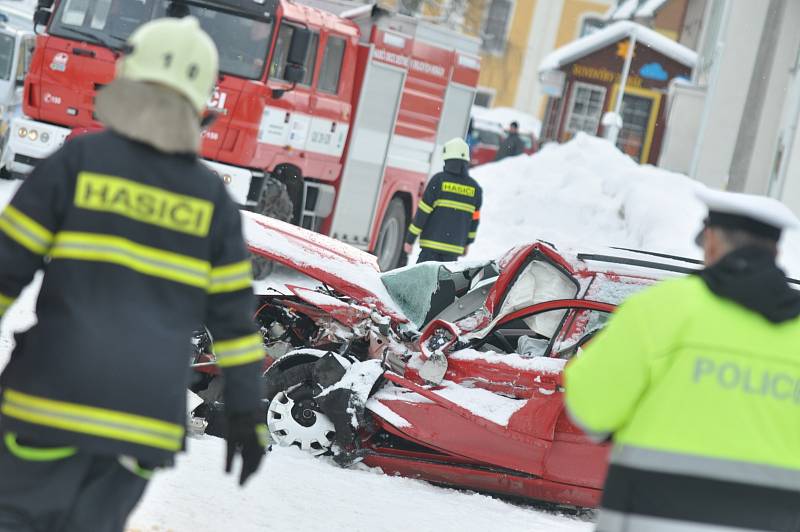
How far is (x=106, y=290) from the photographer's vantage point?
127 inches

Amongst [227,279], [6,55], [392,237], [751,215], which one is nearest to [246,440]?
[227,279]

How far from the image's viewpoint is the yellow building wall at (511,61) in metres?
54.3

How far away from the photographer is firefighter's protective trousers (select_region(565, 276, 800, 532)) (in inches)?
125

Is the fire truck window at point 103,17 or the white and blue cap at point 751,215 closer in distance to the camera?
the white and blue cap at point 751,215

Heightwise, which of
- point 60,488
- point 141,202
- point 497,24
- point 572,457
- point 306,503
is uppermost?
point 497,24

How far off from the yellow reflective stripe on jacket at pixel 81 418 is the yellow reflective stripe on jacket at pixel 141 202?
48cm

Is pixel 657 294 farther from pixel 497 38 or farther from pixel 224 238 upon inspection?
pixel 497 38

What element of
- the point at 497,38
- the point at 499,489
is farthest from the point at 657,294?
the point at 497,38

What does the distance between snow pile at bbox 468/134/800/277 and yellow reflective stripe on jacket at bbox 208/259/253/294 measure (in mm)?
13794

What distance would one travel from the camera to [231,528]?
18.6 ft

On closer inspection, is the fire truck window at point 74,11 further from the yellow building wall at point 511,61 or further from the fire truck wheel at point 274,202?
the yellow building wall at point 511,61

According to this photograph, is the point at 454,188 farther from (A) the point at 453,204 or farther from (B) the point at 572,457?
(B) the point at 572,457

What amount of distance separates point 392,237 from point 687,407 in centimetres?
1363

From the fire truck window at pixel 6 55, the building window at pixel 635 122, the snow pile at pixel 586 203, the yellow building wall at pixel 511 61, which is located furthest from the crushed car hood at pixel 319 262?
the yellow building wall at pixel 511 61
